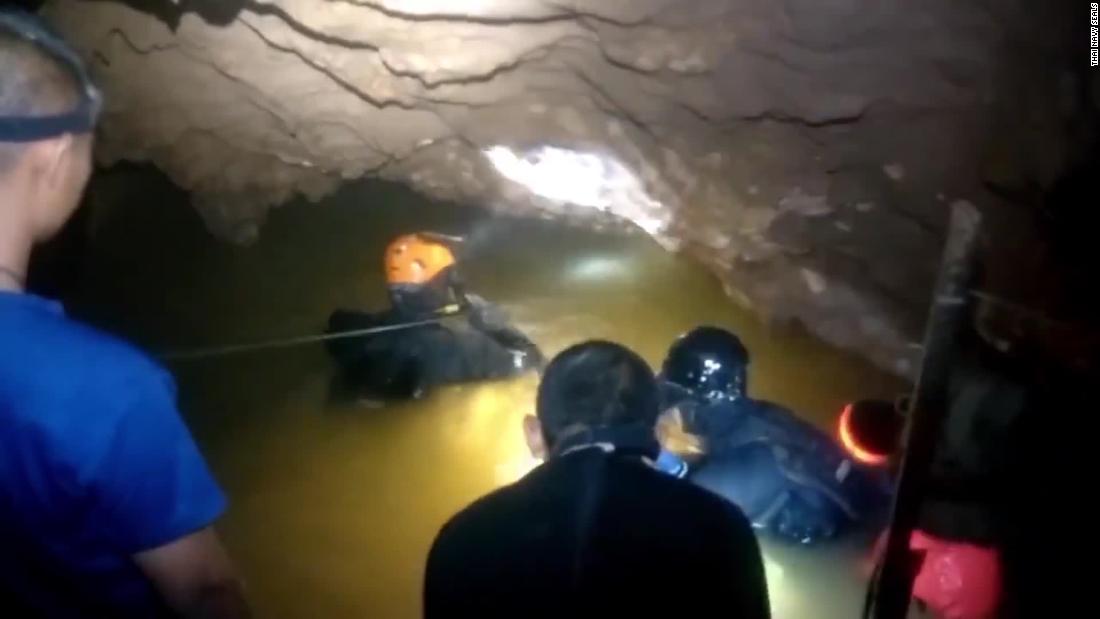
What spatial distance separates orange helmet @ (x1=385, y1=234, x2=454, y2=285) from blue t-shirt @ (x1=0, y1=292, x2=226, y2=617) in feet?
10.6

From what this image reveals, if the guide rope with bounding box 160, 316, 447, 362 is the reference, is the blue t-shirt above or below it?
above

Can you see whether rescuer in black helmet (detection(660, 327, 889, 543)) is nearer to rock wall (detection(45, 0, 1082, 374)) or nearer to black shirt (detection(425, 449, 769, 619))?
rock wall (detection(45, 0, 1082, 374))

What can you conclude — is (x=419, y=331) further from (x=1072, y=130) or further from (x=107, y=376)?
(x=107, y=376)

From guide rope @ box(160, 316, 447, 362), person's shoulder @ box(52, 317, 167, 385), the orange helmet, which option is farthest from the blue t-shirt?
the orange helmet

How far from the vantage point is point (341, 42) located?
5508 millimetres

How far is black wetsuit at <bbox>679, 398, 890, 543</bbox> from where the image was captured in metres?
3.62

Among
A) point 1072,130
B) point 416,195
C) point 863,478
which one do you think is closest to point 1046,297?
point 1072,130

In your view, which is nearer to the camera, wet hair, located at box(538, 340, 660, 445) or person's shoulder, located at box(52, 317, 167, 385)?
person's shoulder, located at box(52, 317, 167, 385)

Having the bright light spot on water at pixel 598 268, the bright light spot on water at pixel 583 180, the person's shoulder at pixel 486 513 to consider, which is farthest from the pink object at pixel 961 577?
the bright light spot on water at pixel 583 180

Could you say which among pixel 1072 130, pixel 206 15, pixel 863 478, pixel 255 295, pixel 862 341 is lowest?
pixel 255 295

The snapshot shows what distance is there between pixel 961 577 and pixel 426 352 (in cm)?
249

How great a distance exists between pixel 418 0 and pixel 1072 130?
282 centimetres

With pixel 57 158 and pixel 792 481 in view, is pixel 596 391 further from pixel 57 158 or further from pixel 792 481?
pixel 792 481

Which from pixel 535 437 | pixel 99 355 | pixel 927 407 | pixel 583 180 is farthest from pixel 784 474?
pixel 583 180
